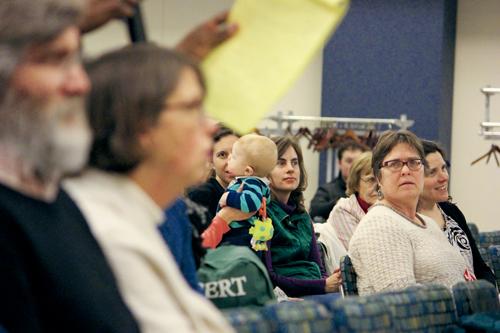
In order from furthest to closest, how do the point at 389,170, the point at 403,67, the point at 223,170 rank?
1. the point at 403,67
2. the point at 223,170
3. the point at 389,170

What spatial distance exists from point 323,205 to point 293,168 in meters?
2.79

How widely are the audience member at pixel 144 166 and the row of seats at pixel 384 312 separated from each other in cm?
67

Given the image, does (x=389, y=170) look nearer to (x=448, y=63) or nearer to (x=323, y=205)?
(x=323, y=205)

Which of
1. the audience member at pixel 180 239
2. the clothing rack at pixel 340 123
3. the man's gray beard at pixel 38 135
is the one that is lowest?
the audience member at pixel 180 239

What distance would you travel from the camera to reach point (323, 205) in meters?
7.66

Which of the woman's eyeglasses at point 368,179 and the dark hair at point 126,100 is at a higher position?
the dark hair at point 126,100

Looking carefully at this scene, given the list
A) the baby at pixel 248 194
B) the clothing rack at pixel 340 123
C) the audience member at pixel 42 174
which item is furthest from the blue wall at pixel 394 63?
the audience member at pixel 42 174

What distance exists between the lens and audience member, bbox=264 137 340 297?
440cm

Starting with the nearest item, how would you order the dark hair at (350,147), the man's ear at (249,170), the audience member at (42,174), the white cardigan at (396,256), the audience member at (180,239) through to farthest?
1. the audience member at (42,174)
2. the audience member at (180,239)
3. the white cardigan at (396,256)
4. the man's ear at (249,170)
5. the dark hair at (350,147)

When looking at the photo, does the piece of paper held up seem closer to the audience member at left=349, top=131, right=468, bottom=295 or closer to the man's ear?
the audience member at left=349, top=131, right=468, bottom=295

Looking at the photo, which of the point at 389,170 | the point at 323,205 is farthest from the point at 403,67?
the point at 389,170

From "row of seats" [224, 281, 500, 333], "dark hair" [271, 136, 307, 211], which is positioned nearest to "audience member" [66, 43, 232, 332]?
"row of seats" [224, 281, 500, 333]

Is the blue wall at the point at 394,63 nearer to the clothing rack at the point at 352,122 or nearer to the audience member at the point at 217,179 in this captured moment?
the clothing rack at the point at 352,122

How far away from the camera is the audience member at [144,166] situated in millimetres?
1402
